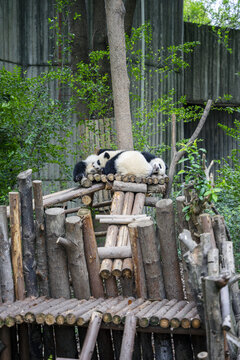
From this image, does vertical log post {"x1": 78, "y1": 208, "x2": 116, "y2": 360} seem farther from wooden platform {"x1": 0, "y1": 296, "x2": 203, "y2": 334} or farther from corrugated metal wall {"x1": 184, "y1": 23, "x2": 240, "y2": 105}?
corrugated metal wall {"x1": 184, "y1": 23, "x2": 240, "y2": 105}

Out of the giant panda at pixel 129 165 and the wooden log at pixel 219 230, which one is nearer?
the wooden log at pixel 219 230

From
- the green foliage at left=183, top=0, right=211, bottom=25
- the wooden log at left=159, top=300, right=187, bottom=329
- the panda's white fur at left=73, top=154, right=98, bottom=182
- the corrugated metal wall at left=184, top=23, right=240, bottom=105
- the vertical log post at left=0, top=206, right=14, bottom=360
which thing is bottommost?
the wooden log at left=159, top=300, right=187, bottom=329

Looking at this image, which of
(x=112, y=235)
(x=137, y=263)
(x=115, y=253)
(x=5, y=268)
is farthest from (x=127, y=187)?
(x=5, y=268)

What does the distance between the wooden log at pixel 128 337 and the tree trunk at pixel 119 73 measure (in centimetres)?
402

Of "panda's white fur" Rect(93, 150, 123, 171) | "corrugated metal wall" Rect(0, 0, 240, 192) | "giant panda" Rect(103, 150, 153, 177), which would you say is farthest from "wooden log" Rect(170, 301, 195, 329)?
"corrugated metal wall" Rect(0, 0, 240, 192)

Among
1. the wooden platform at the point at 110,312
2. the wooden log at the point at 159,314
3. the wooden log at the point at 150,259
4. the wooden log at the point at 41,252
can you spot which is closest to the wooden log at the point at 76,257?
the wooden platform at the point at 110,312

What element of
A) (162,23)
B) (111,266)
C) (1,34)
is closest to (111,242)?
(111,266)

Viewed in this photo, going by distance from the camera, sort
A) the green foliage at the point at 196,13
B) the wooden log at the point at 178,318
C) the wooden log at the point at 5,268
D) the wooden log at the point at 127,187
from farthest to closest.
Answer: the green foliage at the point at 196,13 < the wooden log at the point at 127,187 < the wooden log at the point at 5,268 < the wooden log at the point at 178,318

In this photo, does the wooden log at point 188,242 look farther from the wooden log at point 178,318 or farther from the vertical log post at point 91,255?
the vertical log post at point 91,255

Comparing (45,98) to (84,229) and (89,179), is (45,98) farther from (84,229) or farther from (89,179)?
(84,229)

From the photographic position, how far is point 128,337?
10.8ft

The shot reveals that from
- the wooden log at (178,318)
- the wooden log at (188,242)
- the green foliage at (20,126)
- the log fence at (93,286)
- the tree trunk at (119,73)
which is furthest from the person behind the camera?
the tree trunk at (119,73)

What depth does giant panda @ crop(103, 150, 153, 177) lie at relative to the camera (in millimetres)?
5906

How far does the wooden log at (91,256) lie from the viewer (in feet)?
13.3
